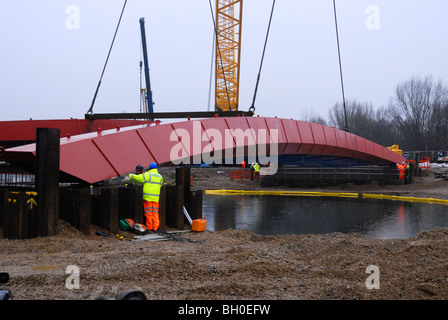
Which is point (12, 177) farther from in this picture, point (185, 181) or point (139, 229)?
point (139, 229)

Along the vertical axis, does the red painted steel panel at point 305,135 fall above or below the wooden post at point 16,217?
above

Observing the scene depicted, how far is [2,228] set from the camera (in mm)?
8680

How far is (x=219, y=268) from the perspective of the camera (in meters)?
5.80

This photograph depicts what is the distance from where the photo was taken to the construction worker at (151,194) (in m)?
9.94

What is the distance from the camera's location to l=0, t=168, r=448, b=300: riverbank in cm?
462

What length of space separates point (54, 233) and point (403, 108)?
236 feet

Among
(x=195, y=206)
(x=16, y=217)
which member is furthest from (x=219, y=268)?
(x=195, y=206)

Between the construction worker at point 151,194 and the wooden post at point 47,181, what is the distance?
6.88 ft

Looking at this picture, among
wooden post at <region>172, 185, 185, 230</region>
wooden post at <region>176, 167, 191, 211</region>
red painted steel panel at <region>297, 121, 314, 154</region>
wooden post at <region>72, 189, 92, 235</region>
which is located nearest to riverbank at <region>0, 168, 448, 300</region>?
wooden post at <region>72, 189, 92, 235</region>

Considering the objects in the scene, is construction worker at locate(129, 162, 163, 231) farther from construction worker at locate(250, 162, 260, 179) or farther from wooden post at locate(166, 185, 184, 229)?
construction worker at locate(250, 162, 260, 179)

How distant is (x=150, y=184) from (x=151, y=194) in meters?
0.26

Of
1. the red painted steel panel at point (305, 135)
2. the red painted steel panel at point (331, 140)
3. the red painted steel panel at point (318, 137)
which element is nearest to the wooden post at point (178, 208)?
the red painted steel panel at point (305, 135)

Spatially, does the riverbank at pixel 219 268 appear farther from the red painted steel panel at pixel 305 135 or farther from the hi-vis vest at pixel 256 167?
the hi-vis vest at pixel 256 167
